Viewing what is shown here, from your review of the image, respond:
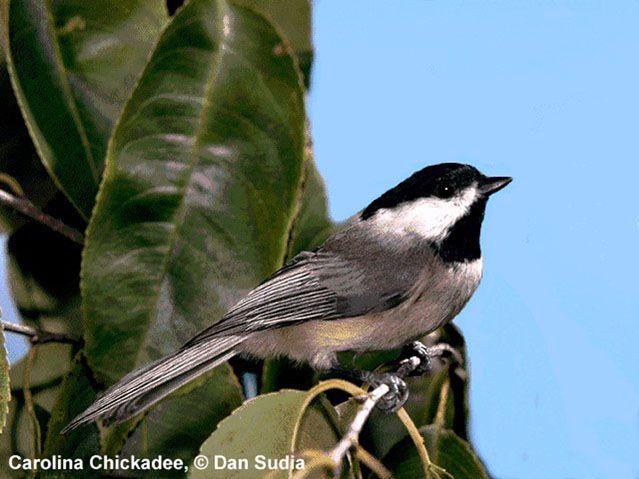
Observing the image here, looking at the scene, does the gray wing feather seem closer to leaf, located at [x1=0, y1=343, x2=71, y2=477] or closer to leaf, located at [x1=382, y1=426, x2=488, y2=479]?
leaf, located at [x1=382, y1=426, x2=488, y2=479]

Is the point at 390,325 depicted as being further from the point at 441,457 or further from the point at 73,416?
the point at 73,416

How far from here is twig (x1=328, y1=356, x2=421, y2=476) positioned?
70 cm

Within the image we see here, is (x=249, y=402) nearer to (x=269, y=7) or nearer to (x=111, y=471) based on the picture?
(x=111, y=471)

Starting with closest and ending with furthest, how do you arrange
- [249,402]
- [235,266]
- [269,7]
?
[249,402] < [235,266] < [269,7]

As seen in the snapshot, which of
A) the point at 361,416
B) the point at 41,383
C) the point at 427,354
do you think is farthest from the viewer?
the point at 41,383

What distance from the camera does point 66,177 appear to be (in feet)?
3.21

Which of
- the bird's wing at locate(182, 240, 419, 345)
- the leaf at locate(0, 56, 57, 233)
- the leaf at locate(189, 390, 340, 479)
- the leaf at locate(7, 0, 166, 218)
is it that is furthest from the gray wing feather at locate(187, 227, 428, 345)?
the leaf at locate(0, 56, 57, 233)

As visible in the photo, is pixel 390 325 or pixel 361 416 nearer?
pixel 361 416

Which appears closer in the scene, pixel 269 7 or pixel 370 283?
pixel 370 283

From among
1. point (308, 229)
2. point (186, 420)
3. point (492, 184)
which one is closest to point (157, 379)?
point (186, 420)

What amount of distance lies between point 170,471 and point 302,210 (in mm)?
273

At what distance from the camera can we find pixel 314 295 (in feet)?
2.94

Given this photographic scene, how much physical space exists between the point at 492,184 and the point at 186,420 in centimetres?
35

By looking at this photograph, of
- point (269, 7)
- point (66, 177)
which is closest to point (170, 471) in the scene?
point (66, 177)
